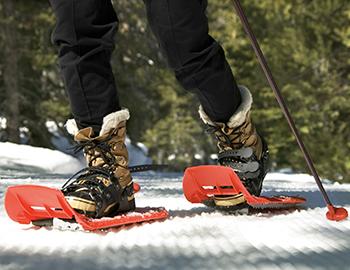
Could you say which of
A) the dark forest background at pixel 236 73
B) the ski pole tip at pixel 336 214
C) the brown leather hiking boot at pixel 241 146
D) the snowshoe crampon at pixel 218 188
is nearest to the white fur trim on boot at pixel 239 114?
the brown leather hiking boot at pixel 241 146

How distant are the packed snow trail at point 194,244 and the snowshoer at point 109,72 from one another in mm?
168

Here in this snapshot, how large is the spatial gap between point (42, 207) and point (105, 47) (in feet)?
1.63

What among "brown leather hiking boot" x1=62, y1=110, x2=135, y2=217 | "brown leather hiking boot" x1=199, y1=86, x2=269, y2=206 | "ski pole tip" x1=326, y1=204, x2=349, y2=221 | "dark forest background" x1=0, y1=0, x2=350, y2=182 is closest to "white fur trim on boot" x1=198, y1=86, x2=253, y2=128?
"brown leather hiking boot" x1=199, y1=86, x2=269, y2=206

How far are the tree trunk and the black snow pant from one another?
292 inches

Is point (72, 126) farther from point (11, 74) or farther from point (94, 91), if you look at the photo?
point (11, 74)

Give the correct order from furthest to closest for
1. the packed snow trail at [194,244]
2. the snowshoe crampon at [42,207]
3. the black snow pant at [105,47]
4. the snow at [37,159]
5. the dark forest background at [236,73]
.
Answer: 1. the dark forest background at [236,73]
2. the snow at [37,159]
3. the black snow pant at [105,47]
4. the snowshoe crampon at [42,207]
5. the packed snow trail at [194,244]

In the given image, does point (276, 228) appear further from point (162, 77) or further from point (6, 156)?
point (162, 77)

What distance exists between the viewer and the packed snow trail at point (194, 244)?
114 centimetres

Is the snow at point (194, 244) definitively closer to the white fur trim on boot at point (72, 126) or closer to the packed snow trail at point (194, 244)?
the packed snow trail at point (194, 244)

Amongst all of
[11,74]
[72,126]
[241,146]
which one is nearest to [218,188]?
[241,146]

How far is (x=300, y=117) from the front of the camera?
1123 cm

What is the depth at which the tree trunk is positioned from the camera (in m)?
8.90

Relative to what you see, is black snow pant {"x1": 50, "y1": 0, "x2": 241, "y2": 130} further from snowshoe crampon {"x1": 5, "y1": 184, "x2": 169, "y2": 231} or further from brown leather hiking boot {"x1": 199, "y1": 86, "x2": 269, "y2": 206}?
snowshoe crampon {"x1": 5, "y1": 184, "x2": 169, "y2": 231}

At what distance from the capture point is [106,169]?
5.47ft
